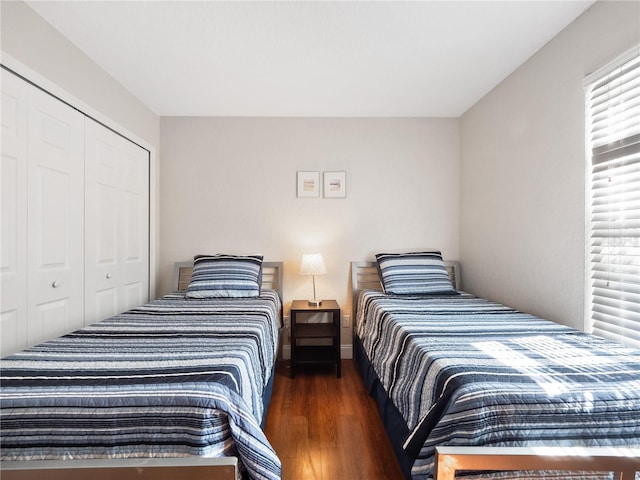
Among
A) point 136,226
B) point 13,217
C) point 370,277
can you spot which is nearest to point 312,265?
point 370,277

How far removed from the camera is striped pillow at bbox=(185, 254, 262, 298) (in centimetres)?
287

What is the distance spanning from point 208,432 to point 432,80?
8.83 ft

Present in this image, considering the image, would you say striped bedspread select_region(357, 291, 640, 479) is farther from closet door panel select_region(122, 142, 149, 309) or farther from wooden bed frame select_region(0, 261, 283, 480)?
closet door panel select_region(122, 142, 149, 309)

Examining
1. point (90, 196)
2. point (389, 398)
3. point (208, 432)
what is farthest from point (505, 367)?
point (90, 196)

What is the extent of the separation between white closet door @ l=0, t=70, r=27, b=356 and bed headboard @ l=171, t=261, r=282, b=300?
1503 mm

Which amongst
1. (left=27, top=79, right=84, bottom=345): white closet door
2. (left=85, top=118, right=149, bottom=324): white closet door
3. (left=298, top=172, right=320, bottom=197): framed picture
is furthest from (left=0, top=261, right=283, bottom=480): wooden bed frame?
(left=298, top=172, right=320, bottom=197): framed picture

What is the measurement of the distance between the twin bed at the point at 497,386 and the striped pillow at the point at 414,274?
26.1 inches

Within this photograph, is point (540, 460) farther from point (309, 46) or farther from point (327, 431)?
point (309, 46)

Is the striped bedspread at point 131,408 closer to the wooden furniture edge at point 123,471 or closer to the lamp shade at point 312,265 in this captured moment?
the wooden furniture edge at point 123,471

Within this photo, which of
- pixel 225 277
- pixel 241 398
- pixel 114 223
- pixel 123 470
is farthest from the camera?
pixel 225 277

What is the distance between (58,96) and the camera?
1988 mm

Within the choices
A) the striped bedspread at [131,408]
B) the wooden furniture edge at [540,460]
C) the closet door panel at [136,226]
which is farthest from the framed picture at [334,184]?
the wooden furniture edge at [540,460]

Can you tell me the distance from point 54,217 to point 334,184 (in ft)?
7.28

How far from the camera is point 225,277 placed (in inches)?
116
